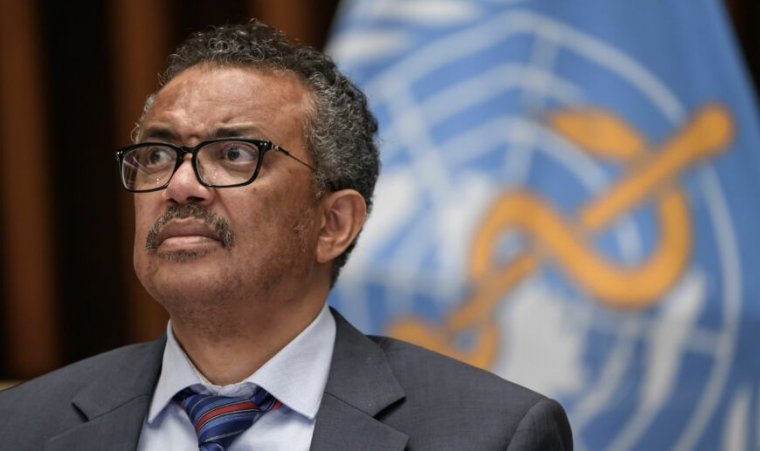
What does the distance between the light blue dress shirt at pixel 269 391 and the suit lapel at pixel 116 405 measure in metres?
0.02

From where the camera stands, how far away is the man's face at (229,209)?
1.58m

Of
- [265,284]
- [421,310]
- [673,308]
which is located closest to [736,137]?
[673,308]

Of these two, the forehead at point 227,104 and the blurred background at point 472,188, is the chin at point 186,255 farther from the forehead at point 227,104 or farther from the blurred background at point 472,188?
the blurred background at point 472,188

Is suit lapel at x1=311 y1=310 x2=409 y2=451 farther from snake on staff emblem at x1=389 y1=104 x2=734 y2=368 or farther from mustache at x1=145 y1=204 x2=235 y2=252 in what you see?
snake on staff emblem at x1=389 y1=104 x2=734 y2=368

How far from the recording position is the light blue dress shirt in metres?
1.61

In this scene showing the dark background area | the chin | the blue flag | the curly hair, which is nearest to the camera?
the chin

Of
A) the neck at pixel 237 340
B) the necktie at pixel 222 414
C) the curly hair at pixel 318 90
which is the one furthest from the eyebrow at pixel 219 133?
the necktie at pixel 222 414

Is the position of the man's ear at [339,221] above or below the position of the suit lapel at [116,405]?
above

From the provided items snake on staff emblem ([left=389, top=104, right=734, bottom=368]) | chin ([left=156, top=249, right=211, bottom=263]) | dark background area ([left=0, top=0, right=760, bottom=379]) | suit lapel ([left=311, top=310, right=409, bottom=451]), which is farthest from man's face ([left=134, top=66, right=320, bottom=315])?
dark background area ([left=0, top=0, right=760, bottom=379])

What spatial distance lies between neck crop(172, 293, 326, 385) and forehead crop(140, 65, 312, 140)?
281 mm

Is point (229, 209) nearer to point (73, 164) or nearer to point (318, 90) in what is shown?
point (318, 90)

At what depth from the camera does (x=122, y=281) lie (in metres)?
3.24

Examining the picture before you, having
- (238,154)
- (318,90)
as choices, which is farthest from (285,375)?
(318,90)

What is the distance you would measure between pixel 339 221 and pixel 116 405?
47cm
